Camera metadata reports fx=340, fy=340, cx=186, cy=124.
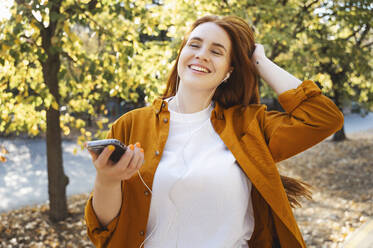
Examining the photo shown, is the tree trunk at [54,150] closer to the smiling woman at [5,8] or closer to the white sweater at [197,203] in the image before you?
the smiling woman at [5,8]

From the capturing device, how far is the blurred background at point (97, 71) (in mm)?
3668

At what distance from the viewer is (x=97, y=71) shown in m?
4.06

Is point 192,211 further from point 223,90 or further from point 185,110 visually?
point 223,90

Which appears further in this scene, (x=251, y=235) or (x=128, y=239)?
(x=251, y=235)

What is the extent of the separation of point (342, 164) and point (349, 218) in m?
4.32

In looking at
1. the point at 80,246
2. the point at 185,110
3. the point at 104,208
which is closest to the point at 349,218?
the point at 80,246

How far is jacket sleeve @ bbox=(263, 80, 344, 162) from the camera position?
6.05 ft

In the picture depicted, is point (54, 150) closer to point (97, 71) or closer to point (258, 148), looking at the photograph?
point (97, 71)

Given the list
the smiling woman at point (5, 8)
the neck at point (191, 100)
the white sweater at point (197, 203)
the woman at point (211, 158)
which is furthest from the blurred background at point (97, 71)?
the white sweater at point (197, 203)

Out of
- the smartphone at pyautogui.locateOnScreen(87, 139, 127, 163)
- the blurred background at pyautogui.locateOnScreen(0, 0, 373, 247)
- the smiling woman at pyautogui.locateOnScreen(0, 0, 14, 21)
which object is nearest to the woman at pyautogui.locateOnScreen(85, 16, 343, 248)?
the smartphone at pyautogui.locateOnScreen(87, 139, 127, 163)

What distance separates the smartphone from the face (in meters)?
0.72

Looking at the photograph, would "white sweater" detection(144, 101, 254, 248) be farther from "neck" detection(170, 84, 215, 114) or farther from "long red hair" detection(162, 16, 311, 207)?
"long red hair" detection(162, 16, 311, 207)

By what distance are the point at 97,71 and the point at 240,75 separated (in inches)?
94.1

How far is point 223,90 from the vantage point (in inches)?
88.4
